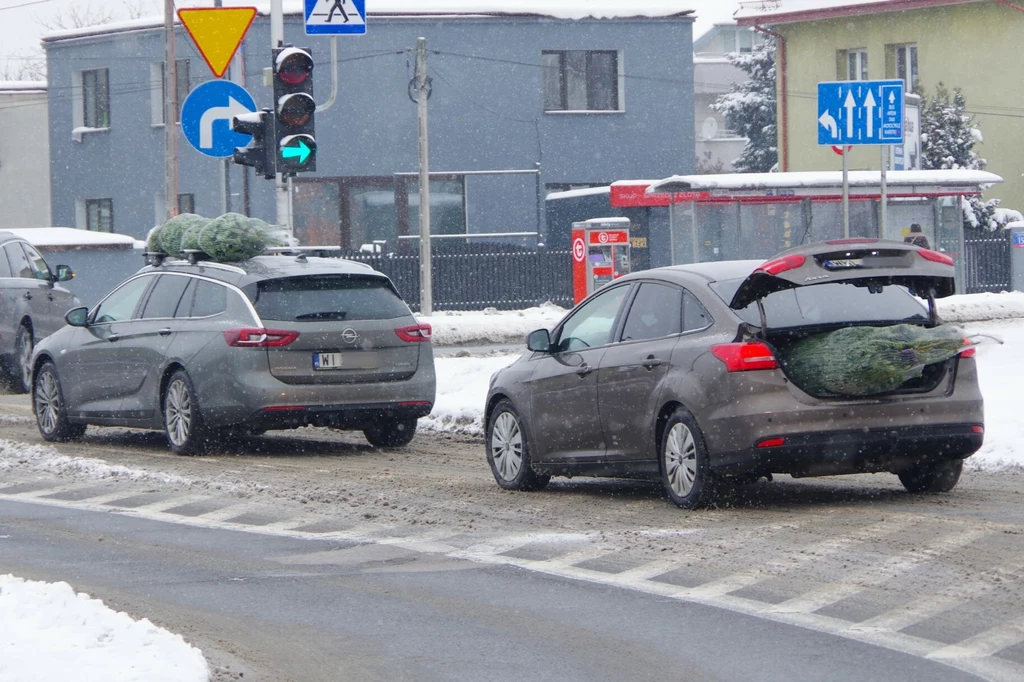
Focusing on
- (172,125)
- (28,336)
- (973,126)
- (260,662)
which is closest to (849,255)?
(260,662)

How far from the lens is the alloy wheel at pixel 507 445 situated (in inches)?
430

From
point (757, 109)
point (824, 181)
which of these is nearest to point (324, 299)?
point (824, 181)

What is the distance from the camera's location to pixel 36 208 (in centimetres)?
5291

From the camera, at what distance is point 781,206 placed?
3266 centimetres

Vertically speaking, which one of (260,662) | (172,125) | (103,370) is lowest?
(260,662)

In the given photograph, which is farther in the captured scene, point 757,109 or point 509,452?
point 757,109

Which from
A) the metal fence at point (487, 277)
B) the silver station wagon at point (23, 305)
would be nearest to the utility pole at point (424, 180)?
the metal fence at point (487, 277)

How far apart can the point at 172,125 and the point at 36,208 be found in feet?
87.8

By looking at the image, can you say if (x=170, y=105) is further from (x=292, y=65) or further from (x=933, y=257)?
(x=933, y=257)

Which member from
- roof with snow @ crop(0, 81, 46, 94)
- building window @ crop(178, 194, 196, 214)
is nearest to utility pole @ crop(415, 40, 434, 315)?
building window @ crop(178, 194, 196, 214)

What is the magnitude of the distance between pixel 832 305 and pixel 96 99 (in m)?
34.9

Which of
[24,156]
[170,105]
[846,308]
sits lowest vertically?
[846,308]

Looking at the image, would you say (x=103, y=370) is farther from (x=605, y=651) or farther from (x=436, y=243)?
(x=436, y=243)

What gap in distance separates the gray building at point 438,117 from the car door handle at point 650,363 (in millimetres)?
28421
